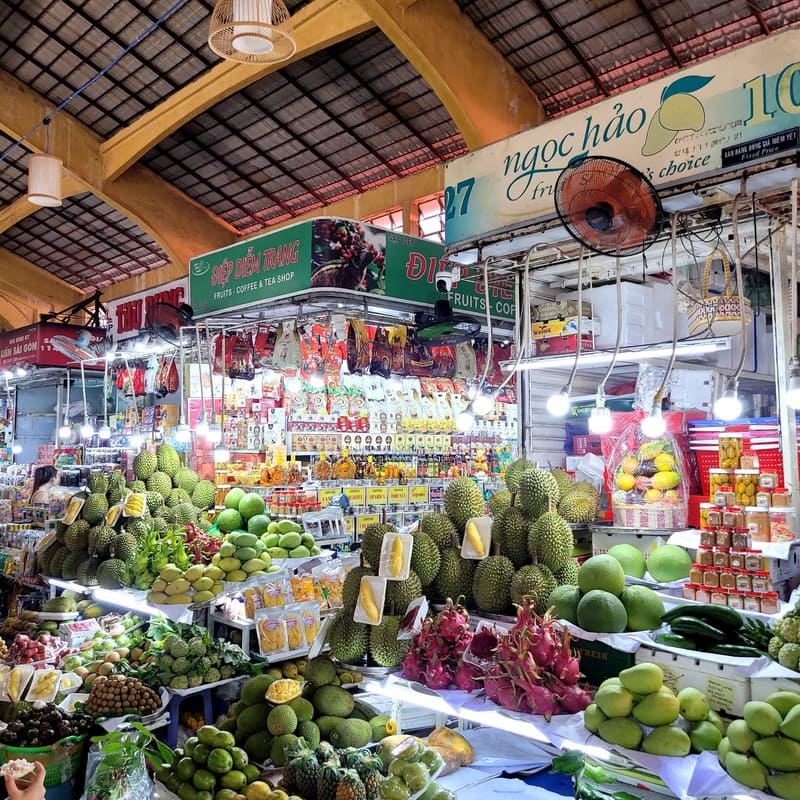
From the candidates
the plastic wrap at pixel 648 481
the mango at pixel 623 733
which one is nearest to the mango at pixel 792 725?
the mango at pixel 623 733

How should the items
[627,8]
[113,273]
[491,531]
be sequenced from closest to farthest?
[491,531]
[627,8]
[113,273]

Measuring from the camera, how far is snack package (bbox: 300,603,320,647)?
466cm

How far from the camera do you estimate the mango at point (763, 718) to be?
2035mm

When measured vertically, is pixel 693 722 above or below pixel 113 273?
below

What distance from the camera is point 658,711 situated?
2182 mm

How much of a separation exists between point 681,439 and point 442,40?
A: 5701mm

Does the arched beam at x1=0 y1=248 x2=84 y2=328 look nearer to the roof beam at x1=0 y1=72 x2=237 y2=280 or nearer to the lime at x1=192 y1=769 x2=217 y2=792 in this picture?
the roof beam at x1=0 y1=72 x2=237 y2=280

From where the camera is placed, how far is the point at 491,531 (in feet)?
10.6

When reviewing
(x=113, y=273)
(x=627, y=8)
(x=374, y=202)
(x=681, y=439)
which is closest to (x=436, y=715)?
(x=681, y=439)

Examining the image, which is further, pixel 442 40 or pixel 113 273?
pixel 113 273

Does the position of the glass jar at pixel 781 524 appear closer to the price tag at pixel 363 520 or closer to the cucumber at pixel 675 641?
the cucumber at pixel 675 641

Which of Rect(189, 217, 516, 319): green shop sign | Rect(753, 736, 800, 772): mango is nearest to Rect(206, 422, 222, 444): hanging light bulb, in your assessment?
Rect(189, 217, 516, 319): green shop sign

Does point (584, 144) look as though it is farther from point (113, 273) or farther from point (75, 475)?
point (113, 273)

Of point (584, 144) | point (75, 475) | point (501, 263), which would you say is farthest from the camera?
point (75, 475)
